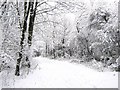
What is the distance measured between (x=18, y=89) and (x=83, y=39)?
15.1 m

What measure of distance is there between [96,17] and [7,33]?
1007 cm

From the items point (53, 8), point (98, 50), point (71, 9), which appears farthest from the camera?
point (98, 50)

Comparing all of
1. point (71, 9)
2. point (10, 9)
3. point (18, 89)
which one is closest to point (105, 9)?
point (71, 9)

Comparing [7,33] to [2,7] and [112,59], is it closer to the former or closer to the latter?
[2,7]

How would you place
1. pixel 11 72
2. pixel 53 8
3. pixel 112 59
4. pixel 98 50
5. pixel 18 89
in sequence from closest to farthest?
pixel 18 89
pixel 11 72
pixel 53 8
pixel 112 59
pixel 98 50

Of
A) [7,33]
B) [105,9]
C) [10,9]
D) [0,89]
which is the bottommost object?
[0,89]

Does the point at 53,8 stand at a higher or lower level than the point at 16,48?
higher

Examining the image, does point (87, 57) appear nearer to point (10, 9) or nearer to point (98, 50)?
point (98, 50)

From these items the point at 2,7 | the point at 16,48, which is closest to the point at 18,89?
the point at 16,48

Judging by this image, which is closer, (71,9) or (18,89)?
(18,89)

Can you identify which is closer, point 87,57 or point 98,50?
point 98,50

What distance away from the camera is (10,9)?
9023 mm

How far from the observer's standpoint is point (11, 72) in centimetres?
976

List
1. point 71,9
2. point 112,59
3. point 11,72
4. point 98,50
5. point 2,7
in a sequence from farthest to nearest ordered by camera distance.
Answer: point 98,50 → point 112,59 → point 71,9 → point 11,72 → point 2,7
